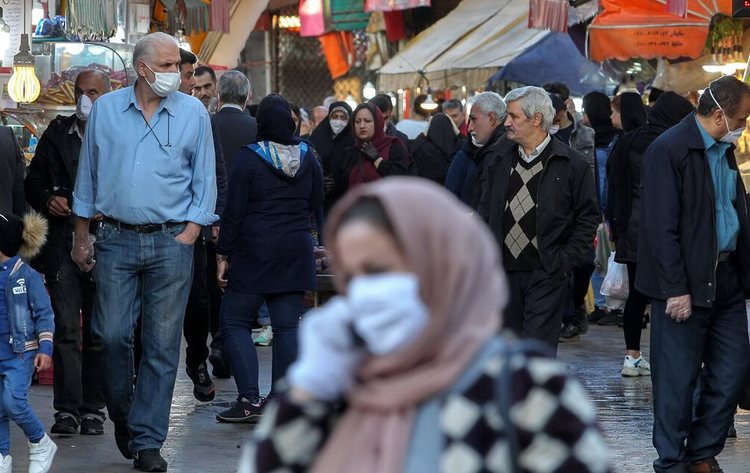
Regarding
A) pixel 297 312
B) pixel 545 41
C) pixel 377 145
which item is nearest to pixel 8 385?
pixel 297 312

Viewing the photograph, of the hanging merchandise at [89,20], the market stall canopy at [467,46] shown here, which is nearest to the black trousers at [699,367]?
the hanging merchandise at [89,20]

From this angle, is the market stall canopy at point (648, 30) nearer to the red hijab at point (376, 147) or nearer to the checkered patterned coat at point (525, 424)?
the red hijab at point (376, 147)

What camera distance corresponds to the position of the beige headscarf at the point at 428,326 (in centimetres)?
268

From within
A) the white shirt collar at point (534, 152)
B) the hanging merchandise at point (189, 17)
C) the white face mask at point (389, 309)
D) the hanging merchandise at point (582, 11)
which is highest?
the white face mask at point (389, 309)

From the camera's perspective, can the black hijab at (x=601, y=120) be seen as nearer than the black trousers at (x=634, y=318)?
No

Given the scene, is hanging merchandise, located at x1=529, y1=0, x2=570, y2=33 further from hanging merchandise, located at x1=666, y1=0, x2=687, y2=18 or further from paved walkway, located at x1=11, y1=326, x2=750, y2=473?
paved walkway, located at x1=11, y1=326, x2=750, y2=473

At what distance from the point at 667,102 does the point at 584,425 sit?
707cm

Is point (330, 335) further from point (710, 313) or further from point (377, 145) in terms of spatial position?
point (377, 145)

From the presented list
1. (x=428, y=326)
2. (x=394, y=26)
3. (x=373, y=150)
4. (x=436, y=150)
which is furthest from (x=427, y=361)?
(x=394, y=26)

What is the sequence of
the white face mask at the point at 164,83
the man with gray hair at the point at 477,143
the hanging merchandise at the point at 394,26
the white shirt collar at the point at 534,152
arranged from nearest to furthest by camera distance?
1. the white face mask at the point at 164,83
2. the white shirt collar at the point at 534,152
3. the man with gray hair at the point at 477,143
4. the hanging merchandise at the point at 394,26

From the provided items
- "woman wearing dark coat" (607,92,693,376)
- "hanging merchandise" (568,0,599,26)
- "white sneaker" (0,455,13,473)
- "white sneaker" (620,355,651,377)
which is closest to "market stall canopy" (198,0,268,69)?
"hanging merchandise" (568,0,599,26)

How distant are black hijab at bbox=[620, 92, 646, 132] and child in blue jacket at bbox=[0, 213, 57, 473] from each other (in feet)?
20.2

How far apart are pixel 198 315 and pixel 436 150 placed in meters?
5.44

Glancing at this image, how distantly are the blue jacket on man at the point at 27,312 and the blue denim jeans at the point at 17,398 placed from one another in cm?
7
